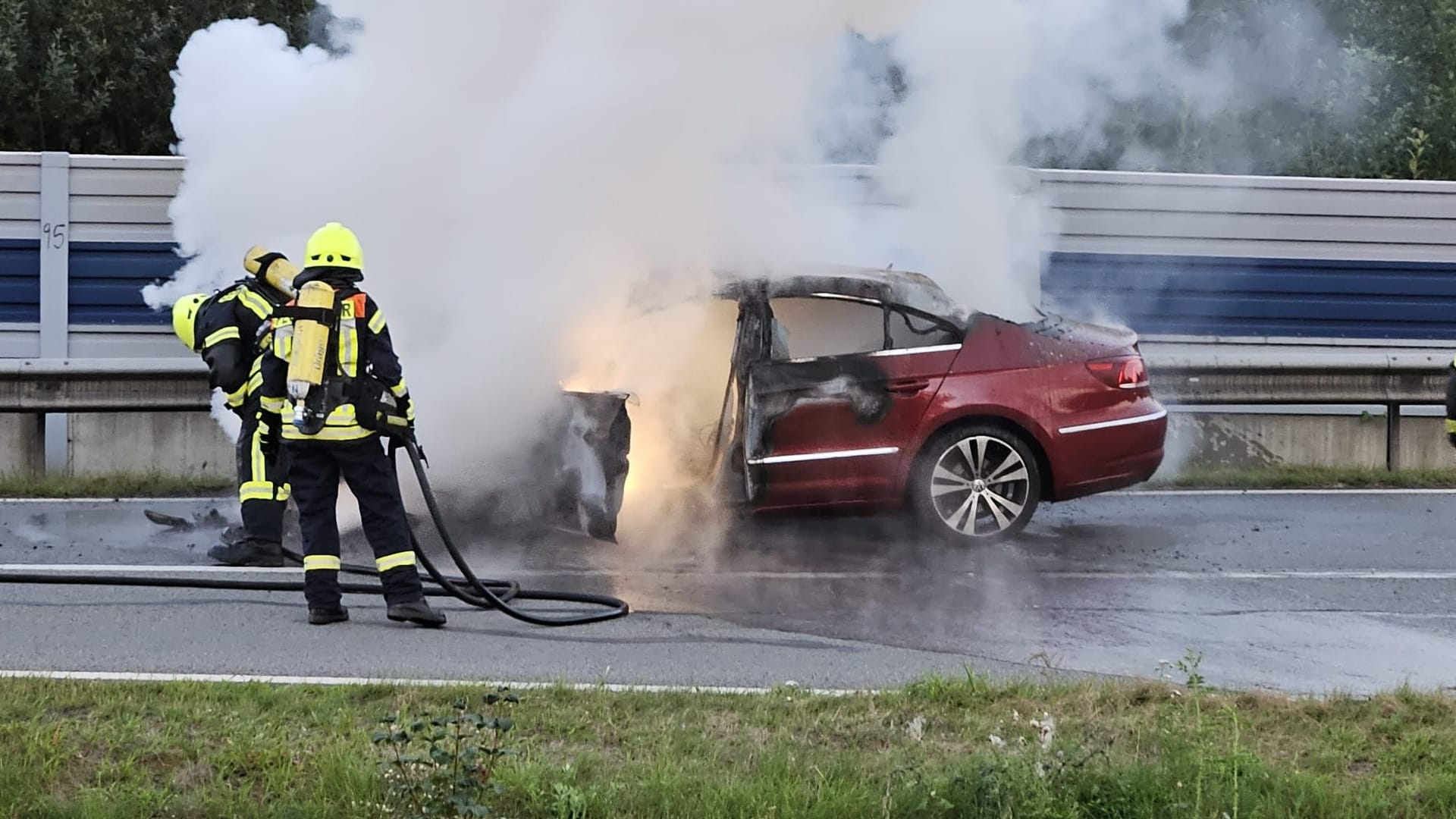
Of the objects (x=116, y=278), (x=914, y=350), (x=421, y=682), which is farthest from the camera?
(x=116, y=278)

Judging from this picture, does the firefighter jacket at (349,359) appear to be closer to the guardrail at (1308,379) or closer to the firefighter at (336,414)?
the firefighter at (336,414)

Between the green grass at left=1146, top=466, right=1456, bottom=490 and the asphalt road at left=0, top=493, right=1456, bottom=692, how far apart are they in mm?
1237

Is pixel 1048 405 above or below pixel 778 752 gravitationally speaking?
above

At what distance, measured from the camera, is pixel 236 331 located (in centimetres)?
807

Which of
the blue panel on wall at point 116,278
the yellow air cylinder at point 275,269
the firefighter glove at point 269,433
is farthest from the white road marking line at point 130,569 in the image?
the blue panel on wall at point 116,278

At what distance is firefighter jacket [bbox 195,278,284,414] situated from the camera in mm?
8055

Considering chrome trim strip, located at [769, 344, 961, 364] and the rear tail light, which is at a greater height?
chrome trim strip, located at [769, 344, 961, 364]

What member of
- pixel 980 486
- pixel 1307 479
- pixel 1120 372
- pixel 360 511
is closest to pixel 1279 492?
pixel 1307 479

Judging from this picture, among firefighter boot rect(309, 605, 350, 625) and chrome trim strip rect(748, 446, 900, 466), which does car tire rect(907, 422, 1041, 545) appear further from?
firefighter boot rect(309, 605, 350, 625)

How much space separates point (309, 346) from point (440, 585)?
52.7 inches

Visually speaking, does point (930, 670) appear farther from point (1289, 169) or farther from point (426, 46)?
point (1289, 169)

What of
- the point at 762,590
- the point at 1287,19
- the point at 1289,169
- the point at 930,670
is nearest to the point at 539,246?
the point at 762,590

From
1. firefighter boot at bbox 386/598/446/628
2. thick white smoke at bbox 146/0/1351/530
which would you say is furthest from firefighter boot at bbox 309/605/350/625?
thick white smoke at bbox 146/0/1351/530

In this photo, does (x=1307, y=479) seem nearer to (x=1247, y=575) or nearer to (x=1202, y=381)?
(x=1202, y=381)
